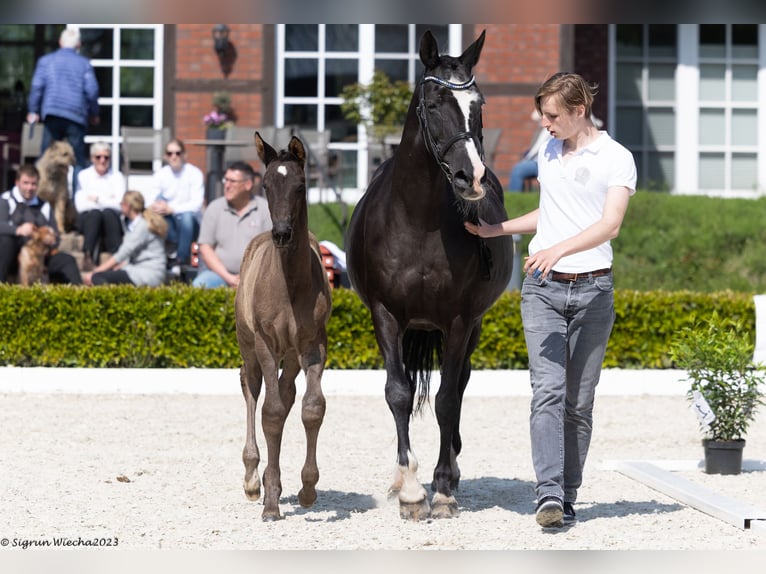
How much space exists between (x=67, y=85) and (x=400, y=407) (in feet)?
31.2

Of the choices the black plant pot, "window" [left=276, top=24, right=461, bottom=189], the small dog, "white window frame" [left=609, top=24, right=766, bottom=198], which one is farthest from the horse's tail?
"white window frame" [left=609, top=24, right=766, bottom=198]

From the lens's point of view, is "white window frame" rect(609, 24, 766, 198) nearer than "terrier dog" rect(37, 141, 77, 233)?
A: No

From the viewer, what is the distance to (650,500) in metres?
6.81

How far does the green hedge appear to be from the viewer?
11211 millimetres

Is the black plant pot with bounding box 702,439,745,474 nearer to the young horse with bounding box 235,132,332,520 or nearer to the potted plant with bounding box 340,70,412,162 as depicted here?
the young horse with bounding box 235,132,332,520

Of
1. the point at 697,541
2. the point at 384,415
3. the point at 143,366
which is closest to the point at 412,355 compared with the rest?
the point at 697,541

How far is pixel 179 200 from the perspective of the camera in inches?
544

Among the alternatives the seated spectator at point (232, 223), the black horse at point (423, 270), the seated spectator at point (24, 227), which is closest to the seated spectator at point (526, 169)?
the seated spectator at point (232, 223)

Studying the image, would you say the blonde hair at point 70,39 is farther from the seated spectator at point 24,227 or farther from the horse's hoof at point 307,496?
the horse's hoof at point 307,496

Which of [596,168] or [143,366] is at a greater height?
[596,168]

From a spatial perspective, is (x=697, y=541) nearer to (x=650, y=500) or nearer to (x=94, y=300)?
(x=650, y=500)

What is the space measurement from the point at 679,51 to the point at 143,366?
10187 millimetres

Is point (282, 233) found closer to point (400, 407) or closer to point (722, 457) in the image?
point (400, 407)

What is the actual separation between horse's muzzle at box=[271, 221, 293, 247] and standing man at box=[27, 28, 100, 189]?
31.3 ft
